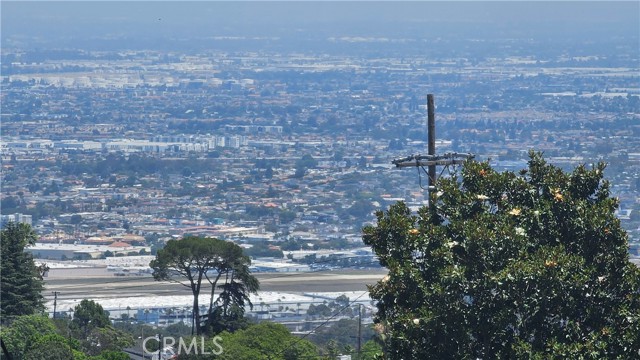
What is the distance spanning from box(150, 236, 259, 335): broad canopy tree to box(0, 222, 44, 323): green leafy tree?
7.66 ft

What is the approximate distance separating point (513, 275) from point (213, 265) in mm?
15222

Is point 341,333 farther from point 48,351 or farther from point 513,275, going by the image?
point 513,275

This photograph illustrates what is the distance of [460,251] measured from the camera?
14359 mm

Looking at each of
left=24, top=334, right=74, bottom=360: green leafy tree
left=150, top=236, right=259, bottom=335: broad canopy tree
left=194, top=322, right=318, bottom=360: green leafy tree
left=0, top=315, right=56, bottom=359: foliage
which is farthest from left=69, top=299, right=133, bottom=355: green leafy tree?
left=24, top=334, right=74, bottom=360: green leafy tree

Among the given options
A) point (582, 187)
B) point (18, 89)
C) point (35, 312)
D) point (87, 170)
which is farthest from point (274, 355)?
point (18, 89)

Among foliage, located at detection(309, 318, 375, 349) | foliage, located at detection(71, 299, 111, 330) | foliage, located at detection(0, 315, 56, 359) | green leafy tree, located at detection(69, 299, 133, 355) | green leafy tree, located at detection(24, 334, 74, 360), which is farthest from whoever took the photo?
foliage, located at detection(309, 318, 375, 349)

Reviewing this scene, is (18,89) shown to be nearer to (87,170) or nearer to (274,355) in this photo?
(87,170)

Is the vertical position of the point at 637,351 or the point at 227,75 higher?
the point at 227,75

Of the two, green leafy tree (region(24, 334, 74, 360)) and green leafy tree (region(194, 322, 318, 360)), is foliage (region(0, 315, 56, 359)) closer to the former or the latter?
green leafy tree (region(24, 334, 74, 360))

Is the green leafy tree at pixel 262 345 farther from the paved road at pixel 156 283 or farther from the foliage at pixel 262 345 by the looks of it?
the paved road at pixel 156 283

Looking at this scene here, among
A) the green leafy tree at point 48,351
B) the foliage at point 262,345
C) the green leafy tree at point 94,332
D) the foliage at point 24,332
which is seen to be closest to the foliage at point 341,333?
the green leafy tree at point 94,332

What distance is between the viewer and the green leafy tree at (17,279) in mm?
26609

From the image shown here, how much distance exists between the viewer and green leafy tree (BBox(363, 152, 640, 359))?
13734mm

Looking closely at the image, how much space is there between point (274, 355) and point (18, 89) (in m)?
129
